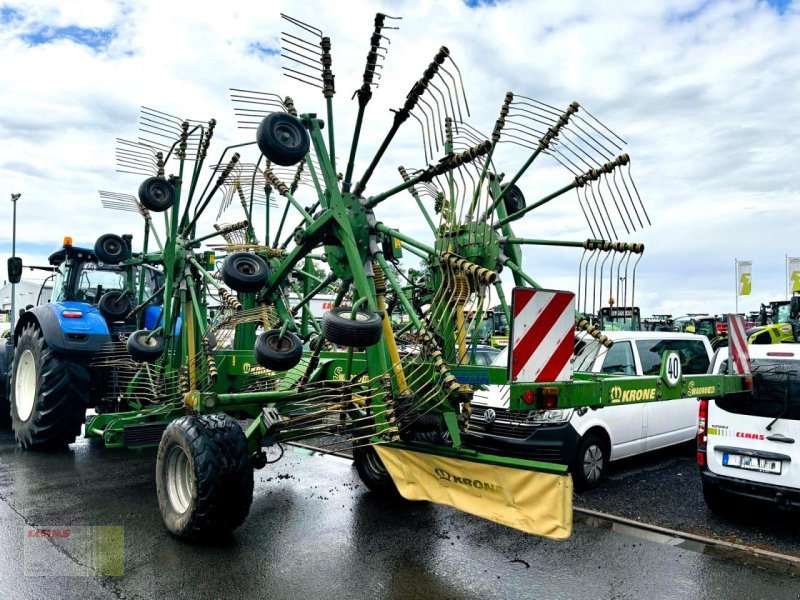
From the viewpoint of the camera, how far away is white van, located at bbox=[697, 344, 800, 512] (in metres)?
5.09

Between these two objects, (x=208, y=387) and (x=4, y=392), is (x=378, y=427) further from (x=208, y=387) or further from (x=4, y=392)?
(x=4, y=392)

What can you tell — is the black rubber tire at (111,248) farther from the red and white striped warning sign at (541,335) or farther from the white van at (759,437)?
the white van at (759,437)

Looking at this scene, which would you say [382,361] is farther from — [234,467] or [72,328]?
[72,328]

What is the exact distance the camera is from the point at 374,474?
629cm

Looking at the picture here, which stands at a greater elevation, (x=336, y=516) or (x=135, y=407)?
(x=135, y=407)

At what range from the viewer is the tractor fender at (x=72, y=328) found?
7.68 m

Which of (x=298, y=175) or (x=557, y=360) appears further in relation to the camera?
(x=298, y=175)

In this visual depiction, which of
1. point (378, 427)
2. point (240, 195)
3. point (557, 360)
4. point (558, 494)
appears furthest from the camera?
point (240, 195)

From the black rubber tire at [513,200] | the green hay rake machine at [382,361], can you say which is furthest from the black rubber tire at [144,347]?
the black rubber tire at [513,200]

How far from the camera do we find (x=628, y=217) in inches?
207

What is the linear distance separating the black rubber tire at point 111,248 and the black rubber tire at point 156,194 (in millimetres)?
1486

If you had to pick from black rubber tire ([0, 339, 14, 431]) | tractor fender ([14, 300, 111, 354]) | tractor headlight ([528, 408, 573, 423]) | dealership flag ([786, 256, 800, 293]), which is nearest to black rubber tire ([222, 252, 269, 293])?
tractor headlight ([528, 408, 573, 423])

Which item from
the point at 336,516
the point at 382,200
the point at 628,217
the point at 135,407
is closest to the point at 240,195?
the point at 135,407

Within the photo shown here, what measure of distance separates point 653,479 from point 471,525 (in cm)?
274
